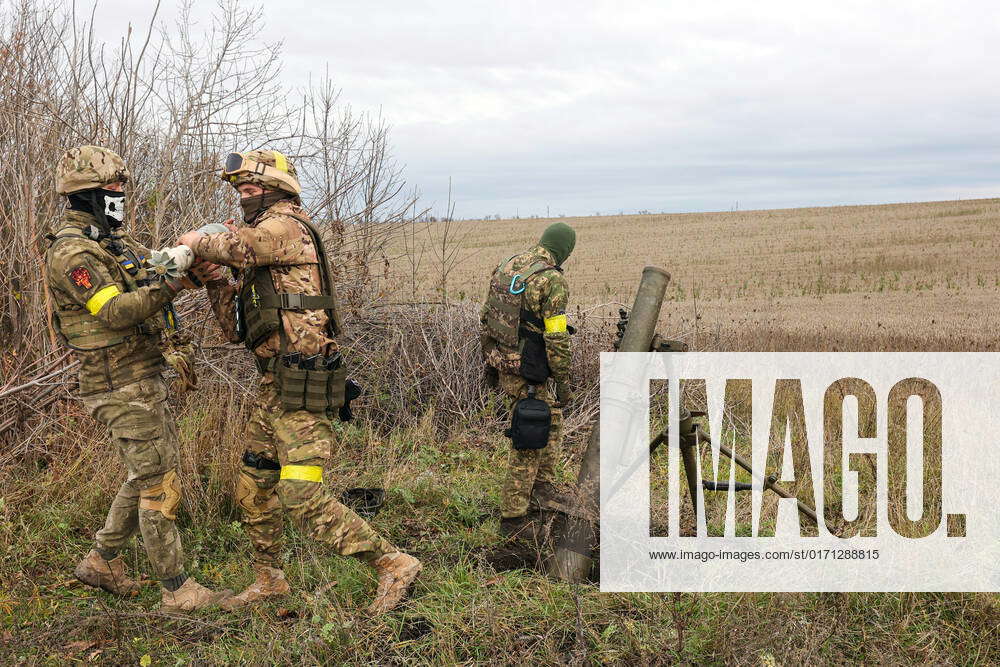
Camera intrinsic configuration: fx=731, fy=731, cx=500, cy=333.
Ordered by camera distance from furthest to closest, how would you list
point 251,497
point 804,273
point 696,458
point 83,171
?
point 804,273 < point 696,458 < point 251,497 < point 83,171

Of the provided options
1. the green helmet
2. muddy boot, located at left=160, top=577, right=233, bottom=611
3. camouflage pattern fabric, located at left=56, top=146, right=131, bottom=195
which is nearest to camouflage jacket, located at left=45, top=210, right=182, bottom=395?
camouflage pattern fabric, located at left=56, top=146, right=131, bottom=195

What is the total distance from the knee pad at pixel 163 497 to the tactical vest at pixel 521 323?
2.12 m

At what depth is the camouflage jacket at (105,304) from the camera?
333 centimetres

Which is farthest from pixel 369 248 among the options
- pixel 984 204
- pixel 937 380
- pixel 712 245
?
pixel 984 204

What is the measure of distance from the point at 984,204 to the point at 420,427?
33.9 metres

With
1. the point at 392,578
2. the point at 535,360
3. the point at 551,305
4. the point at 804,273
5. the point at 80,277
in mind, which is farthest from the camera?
the point at 804,273

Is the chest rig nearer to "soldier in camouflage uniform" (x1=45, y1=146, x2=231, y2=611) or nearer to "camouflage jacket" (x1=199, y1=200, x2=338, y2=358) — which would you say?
"camouflage jacket" (x1=199, y1=200, x2=338, y2=358)

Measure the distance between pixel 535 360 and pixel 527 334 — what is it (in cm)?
17

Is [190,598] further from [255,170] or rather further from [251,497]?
[255,170]

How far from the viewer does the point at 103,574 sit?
3805mm

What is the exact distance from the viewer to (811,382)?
8312 mm

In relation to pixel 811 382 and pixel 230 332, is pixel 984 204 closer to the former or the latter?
pixel 811 382

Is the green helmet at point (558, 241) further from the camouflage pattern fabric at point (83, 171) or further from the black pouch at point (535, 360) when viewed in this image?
the camouflage pattern fabric at point (83, 171)

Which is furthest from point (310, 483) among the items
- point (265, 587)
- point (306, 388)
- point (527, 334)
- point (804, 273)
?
point (804, 273)
